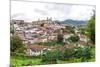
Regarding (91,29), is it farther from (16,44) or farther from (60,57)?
(16,44)

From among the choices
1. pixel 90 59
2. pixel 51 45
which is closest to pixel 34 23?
pixel 51 45

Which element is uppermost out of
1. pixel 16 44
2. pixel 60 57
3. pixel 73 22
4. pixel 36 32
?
pixel 73 22

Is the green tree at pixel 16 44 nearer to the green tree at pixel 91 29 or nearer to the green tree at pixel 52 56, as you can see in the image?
the green tree at pixel 52 56

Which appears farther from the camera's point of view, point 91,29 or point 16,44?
point 91,29

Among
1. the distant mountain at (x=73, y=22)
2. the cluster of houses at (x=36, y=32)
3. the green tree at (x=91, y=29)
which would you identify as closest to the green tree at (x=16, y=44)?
the cluster of houses at (x=36, y=32)

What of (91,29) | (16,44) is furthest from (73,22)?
(16,44)

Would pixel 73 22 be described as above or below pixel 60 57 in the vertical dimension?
above

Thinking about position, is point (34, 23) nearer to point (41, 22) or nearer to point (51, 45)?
point (41, 22)
